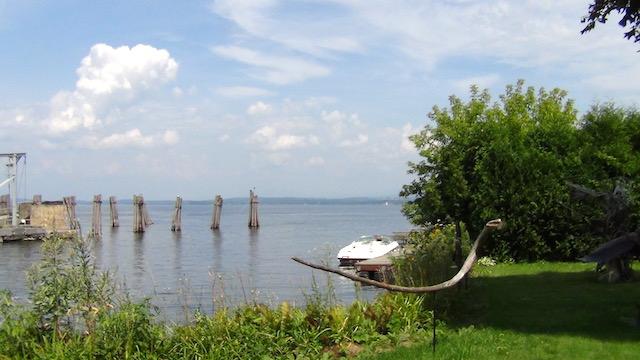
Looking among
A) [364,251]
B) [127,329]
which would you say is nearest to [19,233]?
[364,251]

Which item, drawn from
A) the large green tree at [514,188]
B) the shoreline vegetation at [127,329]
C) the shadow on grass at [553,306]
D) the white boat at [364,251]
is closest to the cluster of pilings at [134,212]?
the white boat at [364,251]

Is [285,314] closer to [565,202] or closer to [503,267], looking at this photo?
[503,267]

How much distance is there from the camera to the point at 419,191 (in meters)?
23.6

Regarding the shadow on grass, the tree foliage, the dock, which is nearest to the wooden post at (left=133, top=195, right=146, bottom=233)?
the dock

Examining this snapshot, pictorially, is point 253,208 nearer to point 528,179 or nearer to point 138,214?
point 138,214

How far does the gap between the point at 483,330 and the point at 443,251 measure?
5050 mm

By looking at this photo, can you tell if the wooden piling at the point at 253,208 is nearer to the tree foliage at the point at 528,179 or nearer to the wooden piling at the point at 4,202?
the wooden piling at the point at 4,202

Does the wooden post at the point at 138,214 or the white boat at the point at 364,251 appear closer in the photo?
the white boat at the point at 364,251

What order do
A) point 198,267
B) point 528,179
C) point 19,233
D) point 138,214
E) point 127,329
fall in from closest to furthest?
point 127,329 → point 528,179 → point 198,267 → point 19,233 → point 138,214

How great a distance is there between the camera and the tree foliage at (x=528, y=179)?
844 inches

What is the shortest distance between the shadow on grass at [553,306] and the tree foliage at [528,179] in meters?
4.53

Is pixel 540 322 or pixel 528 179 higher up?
pixel 528 179

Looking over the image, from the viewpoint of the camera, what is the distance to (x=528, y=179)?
21594 mm

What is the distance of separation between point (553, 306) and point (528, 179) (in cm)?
918
